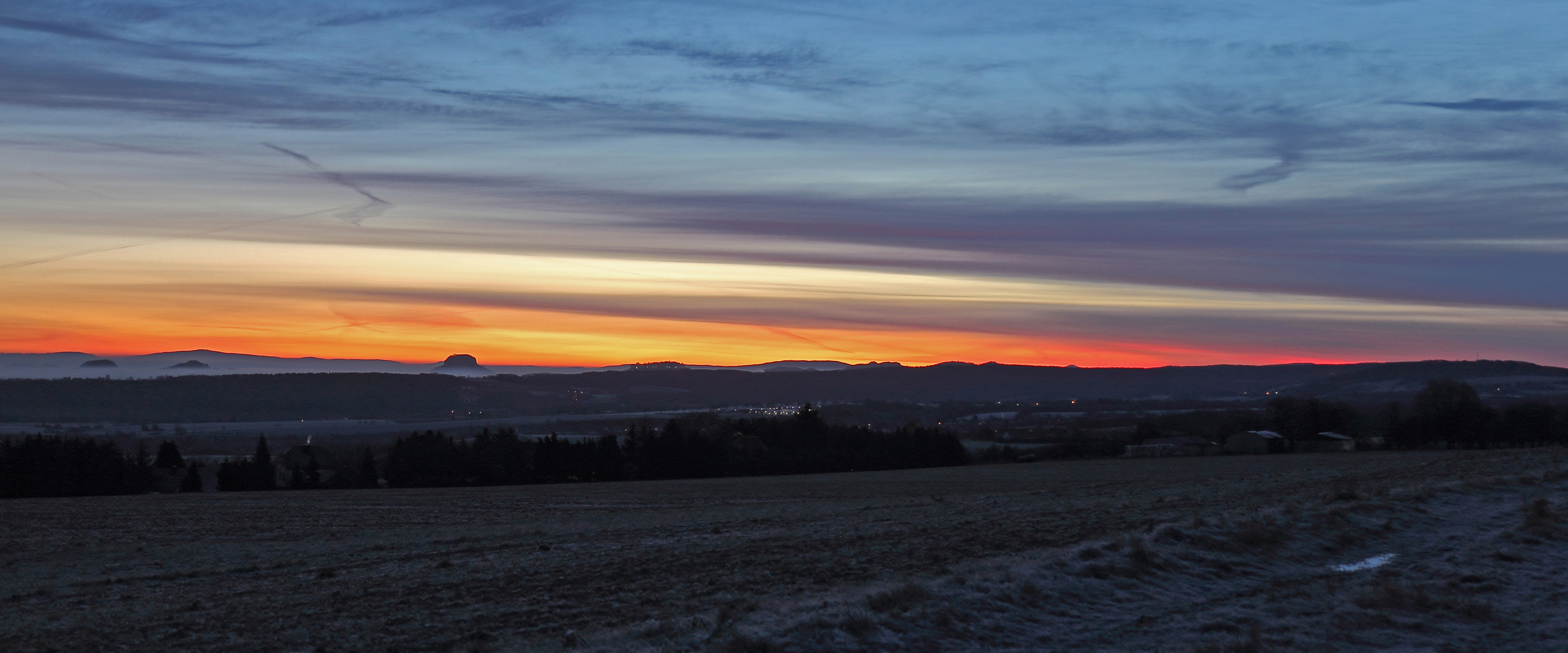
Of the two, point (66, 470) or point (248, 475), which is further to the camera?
point (248, 475)

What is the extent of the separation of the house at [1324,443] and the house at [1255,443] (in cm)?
143

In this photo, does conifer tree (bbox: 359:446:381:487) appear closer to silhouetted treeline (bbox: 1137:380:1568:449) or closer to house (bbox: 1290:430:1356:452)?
silhouetted treeline (bbox: 1137:380:1568:449)

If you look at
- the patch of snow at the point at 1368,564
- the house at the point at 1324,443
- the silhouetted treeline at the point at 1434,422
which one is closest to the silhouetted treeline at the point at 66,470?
the patch of snow at the point at 1368,564

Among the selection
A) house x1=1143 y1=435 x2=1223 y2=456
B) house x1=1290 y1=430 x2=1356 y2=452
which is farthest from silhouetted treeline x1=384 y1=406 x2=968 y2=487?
house x1=1290 y1=430 x2=1356 y2=452

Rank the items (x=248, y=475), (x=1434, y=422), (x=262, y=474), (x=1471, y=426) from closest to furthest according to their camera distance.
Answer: (x=248, y=475)
(x=262, y=474)
(x=1471, y=426)
(x=1434, y=422)

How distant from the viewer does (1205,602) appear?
14.3 meters

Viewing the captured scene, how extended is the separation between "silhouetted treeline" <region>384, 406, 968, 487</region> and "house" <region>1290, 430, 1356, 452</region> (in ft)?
106

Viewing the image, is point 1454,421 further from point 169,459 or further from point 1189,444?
point 169,459

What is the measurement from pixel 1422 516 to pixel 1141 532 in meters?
8.51

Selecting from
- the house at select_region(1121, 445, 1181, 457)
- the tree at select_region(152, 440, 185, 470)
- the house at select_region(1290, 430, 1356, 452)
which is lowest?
the house at select_region(1121, 445, 1181, 457)

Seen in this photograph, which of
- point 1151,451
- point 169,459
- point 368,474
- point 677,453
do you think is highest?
point 169,459

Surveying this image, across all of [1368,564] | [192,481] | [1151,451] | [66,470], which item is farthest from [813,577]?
[1151,451]

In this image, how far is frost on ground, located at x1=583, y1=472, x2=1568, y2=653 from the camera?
38.4 ft

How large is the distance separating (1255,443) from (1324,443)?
6135 mm
